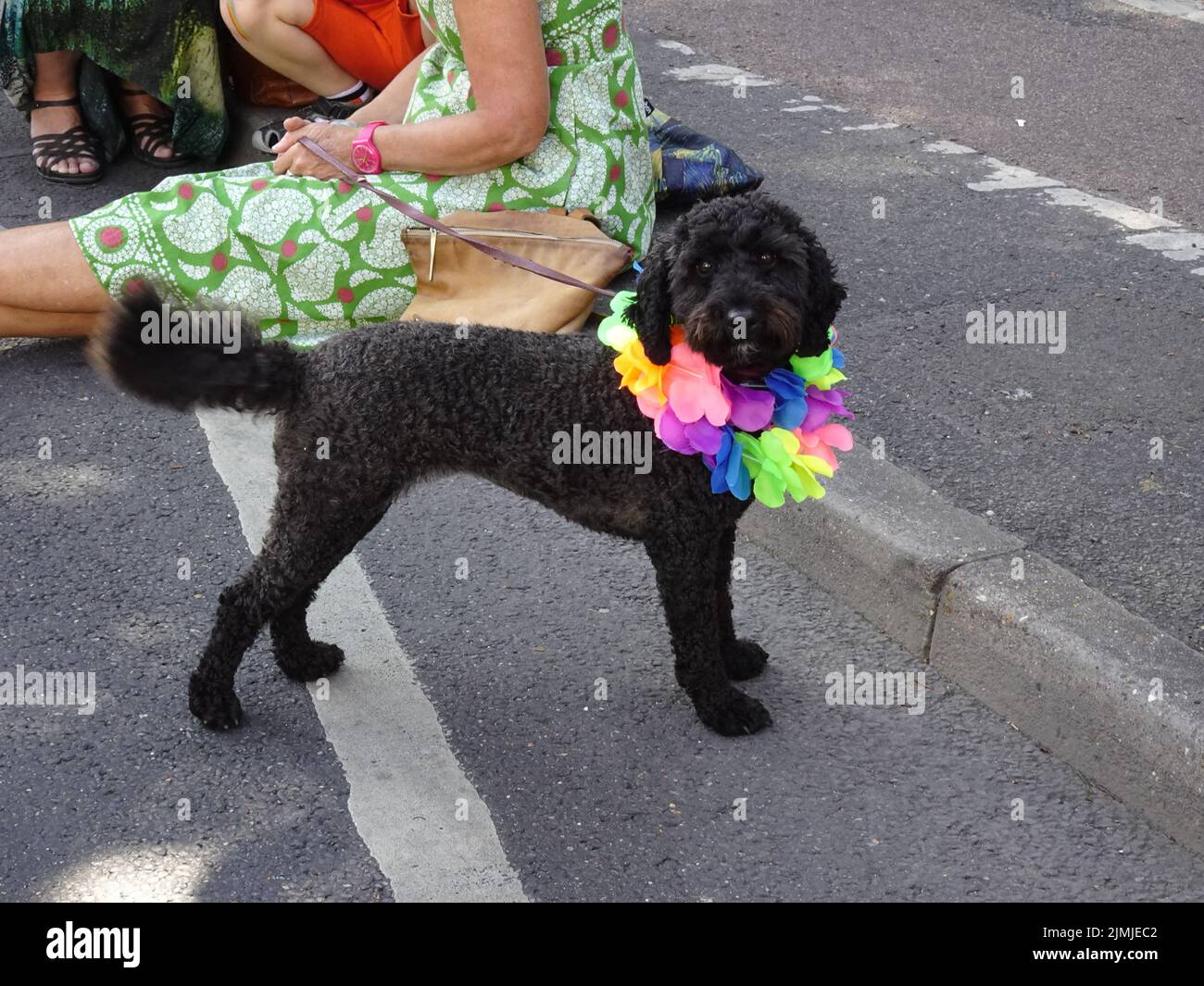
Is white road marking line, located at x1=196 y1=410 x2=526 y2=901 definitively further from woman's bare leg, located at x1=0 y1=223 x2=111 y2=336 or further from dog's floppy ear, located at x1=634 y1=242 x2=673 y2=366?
woman's bare leg, located at x1=0 y1=223 x2=111 y2=336

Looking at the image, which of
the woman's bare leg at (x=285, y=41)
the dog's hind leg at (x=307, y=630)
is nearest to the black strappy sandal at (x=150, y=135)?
the woman's bare leg at (x=285, y=41)

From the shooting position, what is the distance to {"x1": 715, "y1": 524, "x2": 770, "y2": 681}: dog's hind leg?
127 inches

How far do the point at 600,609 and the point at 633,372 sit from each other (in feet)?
2.77

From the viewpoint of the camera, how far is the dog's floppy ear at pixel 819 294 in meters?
2.86

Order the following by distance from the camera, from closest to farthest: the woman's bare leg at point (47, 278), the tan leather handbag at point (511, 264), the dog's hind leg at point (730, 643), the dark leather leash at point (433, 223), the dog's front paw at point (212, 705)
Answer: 1. the dog's front paw at point (212, 705)
2. the dog's hind leg at point (730, 643)
3. the dark leather leash at point (433, 223)
4. the tan leather handbag at point (511, 264)
5. the woman's bare leg at point (47, 278)

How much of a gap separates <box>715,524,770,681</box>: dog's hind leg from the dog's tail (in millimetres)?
1054

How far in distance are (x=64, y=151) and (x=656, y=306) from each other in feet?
13.4

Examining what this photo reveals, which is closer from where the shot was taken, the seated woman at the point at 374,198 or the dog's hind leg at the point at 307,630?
the dog's hind leg at the point at 307,630

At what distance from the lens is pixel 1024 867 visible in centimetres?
273

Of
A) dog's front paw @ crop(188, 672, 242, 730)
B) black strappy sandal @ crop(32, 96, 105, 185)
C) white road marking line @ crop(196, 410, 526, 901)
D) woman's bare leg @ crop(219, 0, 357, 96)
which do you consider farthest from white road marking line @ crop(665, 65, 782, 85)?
dog's front paw @ crop(188, 672, 242, 730)

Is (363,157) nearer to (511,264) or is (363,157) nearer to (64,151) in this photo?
(511,264)

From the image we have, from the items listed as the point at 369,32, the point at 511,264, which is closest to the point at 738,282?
the point at 511,264

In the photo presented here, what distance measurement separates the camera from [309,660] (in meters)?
3.28

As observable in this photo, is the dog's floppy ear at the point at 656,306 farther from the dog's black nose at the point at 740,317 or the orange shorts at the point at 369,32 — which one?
the orange shorts at the point at 369,32
